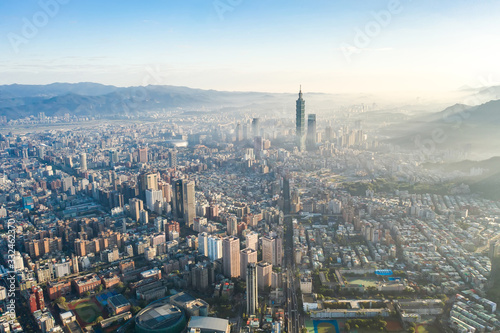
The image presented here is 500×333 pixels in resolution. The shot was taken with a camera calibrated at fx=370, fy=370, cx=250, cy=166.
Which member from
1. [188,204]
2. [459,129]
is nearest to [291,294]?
[188,204]

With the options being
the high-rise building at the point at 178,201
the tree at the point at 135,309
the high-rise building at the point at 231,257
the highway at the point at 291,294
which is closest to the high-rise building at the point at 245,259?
the high-rise building at the point at 231,257

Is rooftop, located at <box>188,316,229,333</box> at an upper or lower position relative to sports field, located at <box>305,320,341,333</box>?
upper

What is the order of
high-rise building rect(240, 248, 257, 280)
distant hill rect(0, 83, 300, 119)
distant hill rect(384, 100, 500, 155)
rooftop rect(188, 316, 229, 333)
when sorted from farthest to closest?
distant hill rect(0, 83, 300, 119)
distant hill rect(384, 100, 500, 155)
high-rise building rect(240, 248, 257, 280)
rooftop rect(188, 316, 229, 333)

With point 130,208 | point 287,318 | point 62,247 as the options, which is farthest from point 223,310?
point 130,208

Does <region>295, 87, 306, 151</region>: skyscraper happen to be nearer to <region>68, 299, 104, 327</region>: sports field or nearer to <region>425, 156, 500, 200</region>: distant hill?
<region>425, 156, 500, 200</region>: distant hill

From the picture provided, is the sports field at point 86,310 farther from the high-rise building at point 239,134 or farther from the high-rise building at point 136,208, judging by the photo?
the high-rise building at point 239,134

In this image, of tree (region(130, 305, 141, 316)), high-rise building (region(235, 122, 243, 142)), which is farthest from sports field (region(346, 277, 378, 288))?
high-rise building (region(235, 122, 243, 142))

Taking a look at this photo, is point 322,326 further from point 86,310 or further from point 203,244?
point 86,310
